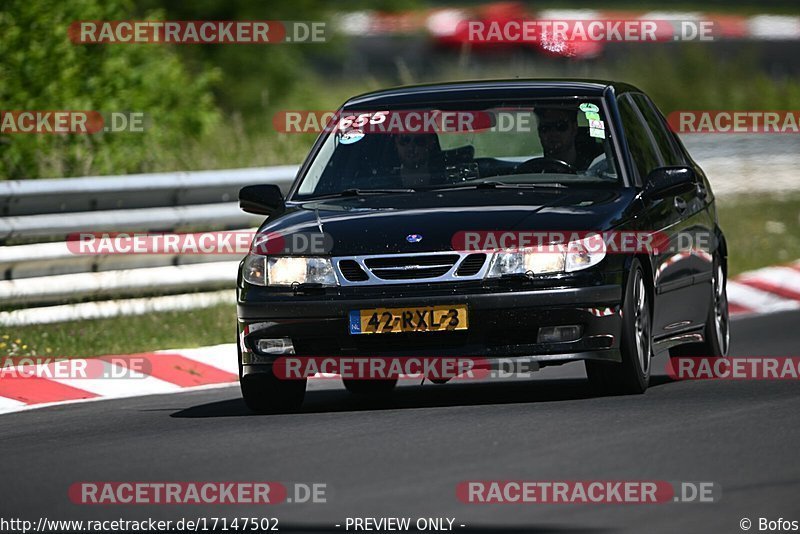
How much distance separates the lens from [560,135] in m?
9.95

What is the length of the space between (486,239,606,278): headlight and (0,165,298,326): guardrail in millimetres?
4862

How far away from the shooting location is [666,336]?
1000 cm

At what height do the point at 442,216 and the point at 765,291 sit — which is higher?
the point at 442,216

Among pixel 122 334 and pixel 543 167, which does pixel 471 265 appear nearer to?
pixel 543 167

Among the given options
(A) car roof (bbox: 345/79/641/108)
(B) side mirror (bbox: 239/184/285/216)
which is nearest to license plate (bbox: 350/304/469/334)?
(B) side mirror (bbox: 239/184/285/216)

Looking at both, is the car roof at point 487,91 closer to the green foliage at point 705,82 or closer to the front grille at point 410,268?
the front grille at point 410,268

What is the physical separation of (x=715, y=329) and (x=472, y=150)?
2.15 metres

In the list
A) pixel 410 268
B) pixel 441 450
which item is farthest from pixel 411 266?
pixel 441 450

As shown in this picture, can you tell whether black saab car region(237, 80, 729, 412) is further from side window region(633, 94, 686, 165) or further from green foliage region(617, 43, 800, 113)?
green foliage region(617, 43, 800, 113)

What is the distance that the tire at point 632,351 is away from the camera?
29.4 feet

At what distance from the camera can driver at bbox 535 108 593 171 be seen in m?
9.86

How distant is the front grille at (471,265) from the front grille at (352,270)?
0.47 m

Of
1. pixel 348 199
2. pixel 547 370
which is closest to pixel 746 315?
pixel 547 370

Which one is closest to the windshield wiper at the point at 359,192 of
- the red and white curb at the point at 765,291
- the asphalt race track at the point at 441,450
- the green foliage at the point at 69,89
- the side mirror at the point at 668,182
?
the asphalt race track at the point at 441,450
